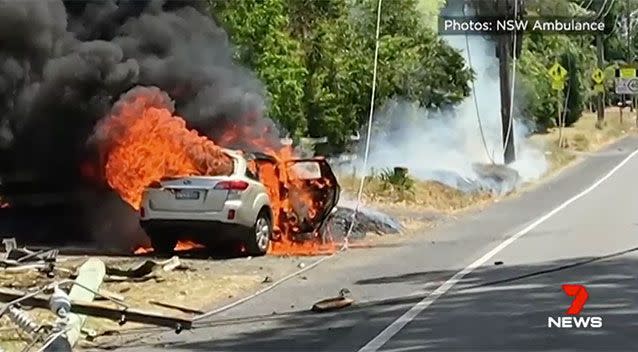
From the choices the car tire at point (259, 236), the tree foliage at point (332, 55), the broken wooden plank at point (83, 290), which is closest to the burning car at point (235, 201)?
the car tire at point (259, 236)

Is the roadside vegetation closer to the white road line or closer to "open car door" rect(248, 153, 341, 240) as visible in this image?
the white road line

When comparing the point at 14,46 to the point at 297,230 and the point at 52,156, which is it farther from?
the point at 297,230

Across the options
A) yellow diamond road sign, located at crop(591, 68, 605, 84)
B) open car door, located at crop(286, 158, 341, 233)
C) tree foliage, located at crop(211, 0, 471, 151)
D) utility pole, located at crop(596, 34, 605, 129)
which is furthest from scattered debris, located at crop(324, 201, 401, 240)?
utility pole, located at crop(596, 34, 605, 129)

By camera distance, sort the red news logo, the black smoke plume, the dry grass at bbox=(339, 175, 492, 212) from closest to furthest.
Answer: the red news logo → the black smoke plume → the dry grass at bbox=(339, 175, 492, 212)

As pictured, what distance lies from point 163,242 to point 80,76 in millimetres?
4816

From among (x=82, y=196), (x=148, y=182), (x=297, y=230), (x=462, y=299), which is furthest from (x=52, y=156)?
(x=462, y=299)

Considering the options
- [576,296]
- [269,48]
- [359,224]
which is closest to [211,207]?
[359,224]

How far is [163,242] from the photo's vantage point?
611 inches

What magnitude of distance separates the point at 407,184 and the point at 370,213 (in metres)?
5.19

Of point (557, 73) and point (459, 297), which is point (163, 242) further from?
point (557, 73)

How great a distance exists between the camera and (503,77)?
115 feet

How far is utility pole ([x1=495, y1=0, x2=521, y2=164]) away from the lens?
34469mm

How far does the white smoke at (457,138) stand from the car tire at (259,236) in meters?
11.3

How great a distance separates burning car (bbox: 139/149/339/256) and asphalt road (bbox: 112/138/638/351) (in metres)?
1.08
